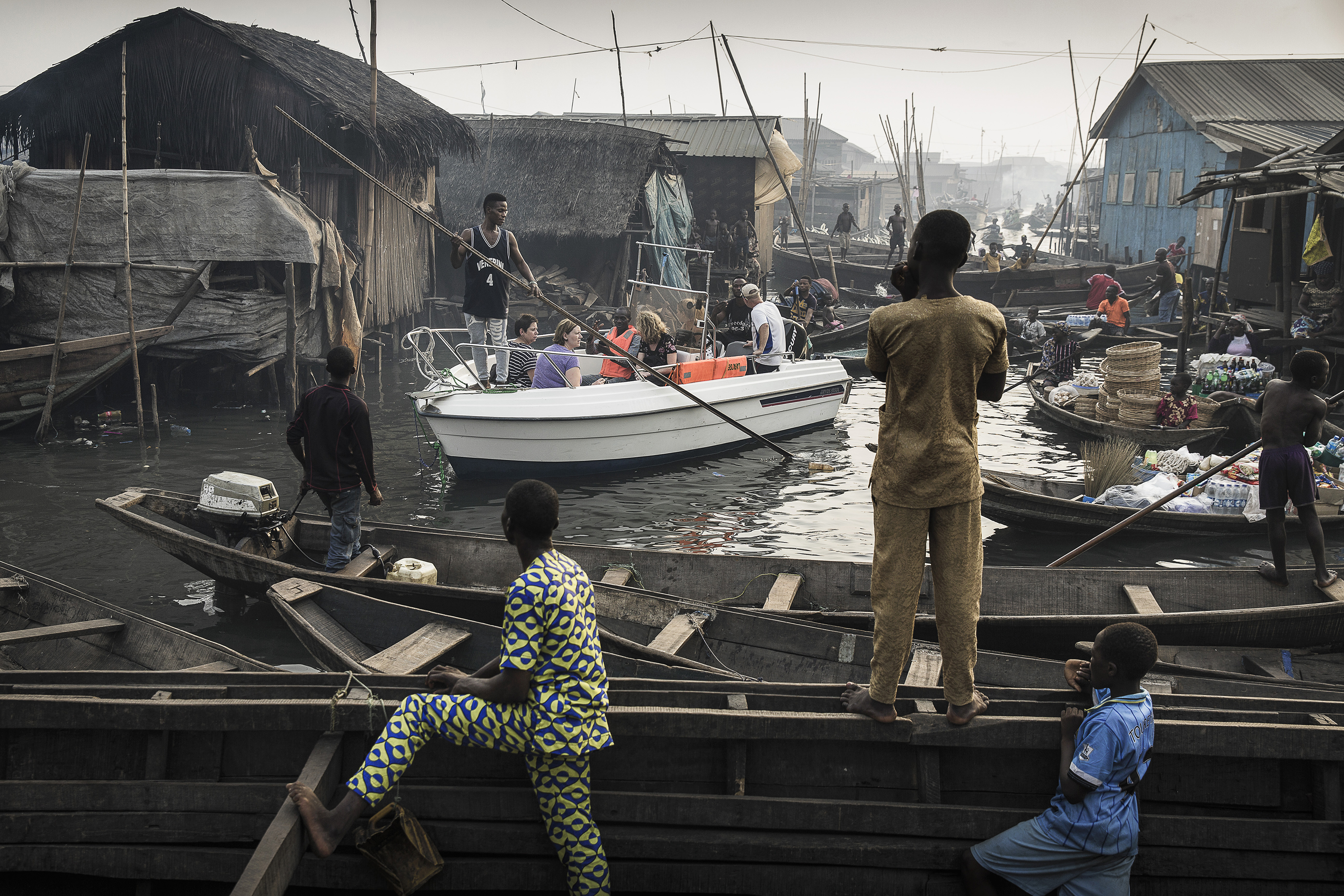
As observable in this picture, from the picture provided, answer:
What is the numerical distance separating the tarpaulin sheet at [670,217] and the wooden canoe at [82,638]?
48.9 feet

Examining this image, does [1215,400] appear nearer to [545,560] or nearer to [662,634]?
[662,634]

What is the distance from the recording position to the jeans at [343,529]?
6.23 metres

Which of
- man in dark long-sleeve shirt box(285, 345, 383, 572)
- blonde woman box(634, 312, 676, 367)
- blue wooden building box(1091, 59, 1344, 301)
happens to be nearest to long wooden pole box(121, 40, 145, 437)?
blonde woman box(634, 312, 676, 367)

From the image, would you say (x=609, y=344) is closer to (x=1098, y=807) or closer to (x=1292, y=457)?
(x=1292, y=457)

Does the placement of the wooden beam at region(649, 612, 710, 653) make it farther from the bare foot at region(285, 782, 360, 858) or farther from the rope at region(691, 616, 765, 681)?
the bare foot at region(285, 782, 360, 858)

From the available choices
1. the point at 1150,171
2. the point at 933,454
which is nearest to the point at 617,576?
the point at 933,454

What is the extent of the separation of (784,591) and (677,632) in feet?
3.10

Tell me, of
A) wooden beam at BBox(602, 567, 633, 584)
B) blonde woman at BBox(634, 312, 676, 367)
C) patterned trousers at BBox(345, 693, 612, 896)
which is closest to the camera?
patterned trousers at BBox(345, 693, 612, 896)

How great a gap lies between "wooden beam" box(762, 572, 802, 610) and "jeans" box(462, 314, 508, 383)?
496cm

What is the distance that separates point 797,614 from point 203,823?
122 inches

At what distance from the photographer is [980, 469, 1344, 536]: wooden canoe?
25.6 feet

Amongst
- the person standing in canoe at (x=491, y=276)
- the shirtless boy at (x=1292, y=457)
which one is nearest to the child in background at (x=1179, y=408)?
the shirtless boy at (x=1292, y=457)

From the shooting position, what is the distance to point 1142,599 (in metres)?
5.70

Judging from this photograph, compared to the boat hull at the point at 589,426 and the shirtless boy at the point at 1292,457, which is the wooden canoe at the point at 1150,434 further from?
the shirtless boy at the point at 1292,457
